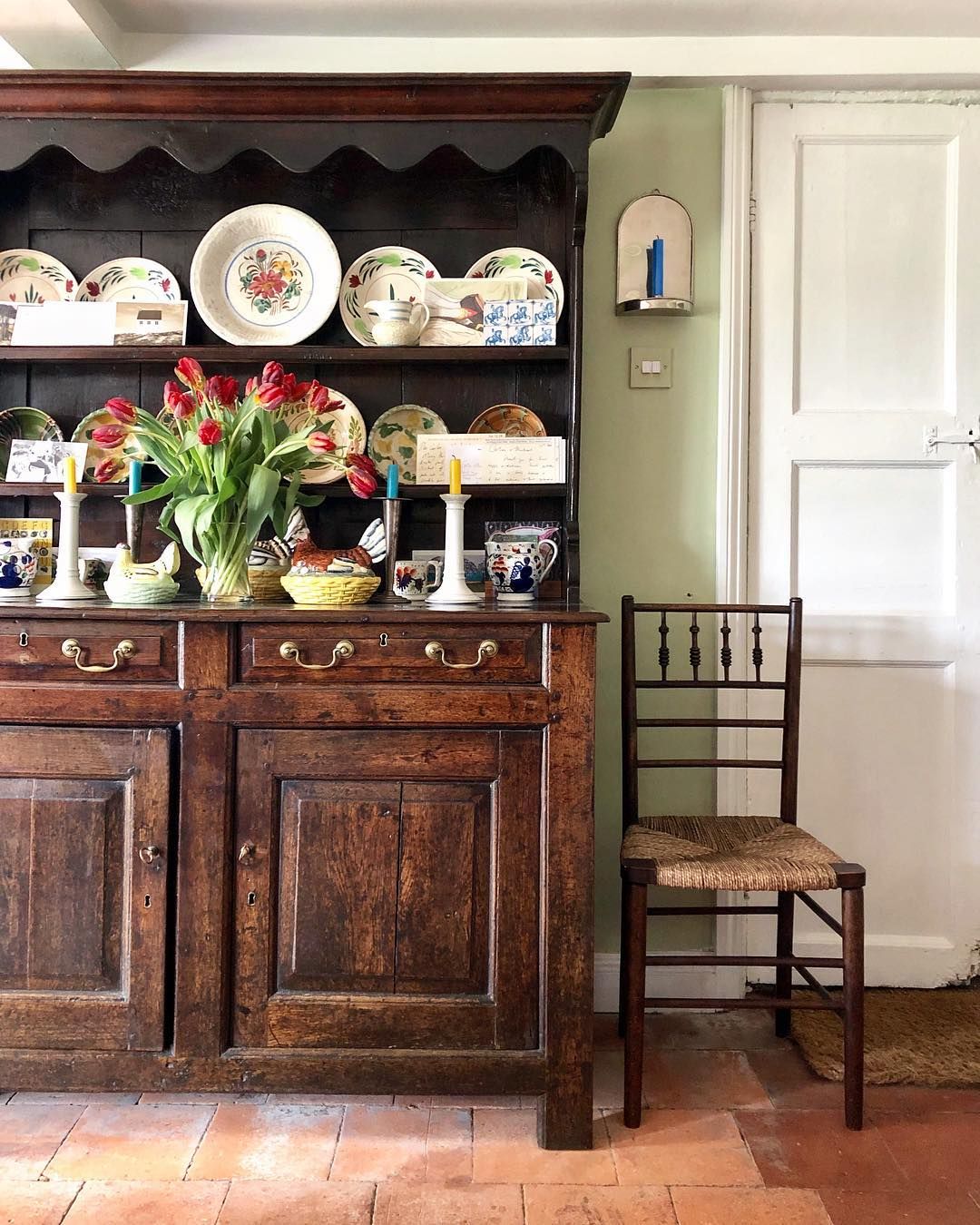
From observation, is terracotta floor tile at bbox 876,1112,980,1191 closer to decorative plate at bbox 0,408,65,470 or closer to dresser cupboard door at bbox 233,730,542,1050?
dresser cupboard door at bbox 233,730,542,1050

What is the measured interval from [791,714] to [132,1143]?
1581 millimetres

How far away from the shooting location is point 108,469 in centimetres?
231

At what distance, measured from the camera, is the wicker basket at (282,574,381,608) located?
6.37ft

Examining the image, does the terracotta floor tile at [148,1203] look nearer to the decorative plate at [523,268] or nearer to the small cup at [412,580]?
the small cup at [412,580]

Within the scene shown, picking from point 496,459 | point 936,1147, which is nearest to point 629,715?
point 496,459

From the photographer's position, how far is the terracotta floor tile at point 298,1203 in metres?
1.60

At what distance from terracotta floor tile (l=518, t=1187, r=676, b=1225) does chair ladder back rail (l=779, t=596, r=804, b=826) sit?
851 millimetres

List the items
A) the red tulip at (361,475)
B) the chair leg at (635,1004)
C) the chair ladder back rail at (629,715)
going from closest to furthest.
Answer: the chair leg at (635,1004) → the red tulip at (361,475) → the chair ladder back rail at (629,715)

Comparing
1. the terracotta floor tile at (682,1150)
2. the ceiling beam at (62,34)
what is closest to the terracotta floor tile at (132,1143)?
the terracotta floor tile at (682,1150)

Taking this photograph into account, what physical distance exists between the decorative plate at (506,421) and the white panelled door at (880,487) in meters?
0.56

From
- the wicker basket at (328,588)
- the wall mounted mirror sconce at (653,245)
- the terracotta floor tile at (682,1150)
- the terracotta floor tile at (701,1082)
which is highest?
the wall mounted mirror sconce at (653,245)

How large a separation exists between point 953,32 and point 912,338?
70 centimetres

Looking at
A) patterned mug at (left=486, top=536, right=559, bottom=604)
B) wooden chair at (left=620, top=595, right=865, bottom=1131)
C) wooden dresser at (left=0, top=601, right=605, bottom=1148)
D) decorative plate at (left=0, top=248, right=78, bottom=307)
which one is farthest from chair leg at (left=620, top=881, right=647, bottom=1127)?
decorative plate at (left=0, top=248, right=78, bottom=307)

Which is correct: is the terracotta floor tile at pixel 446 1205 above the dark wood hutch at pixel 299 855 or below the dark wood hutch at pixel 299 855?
below
